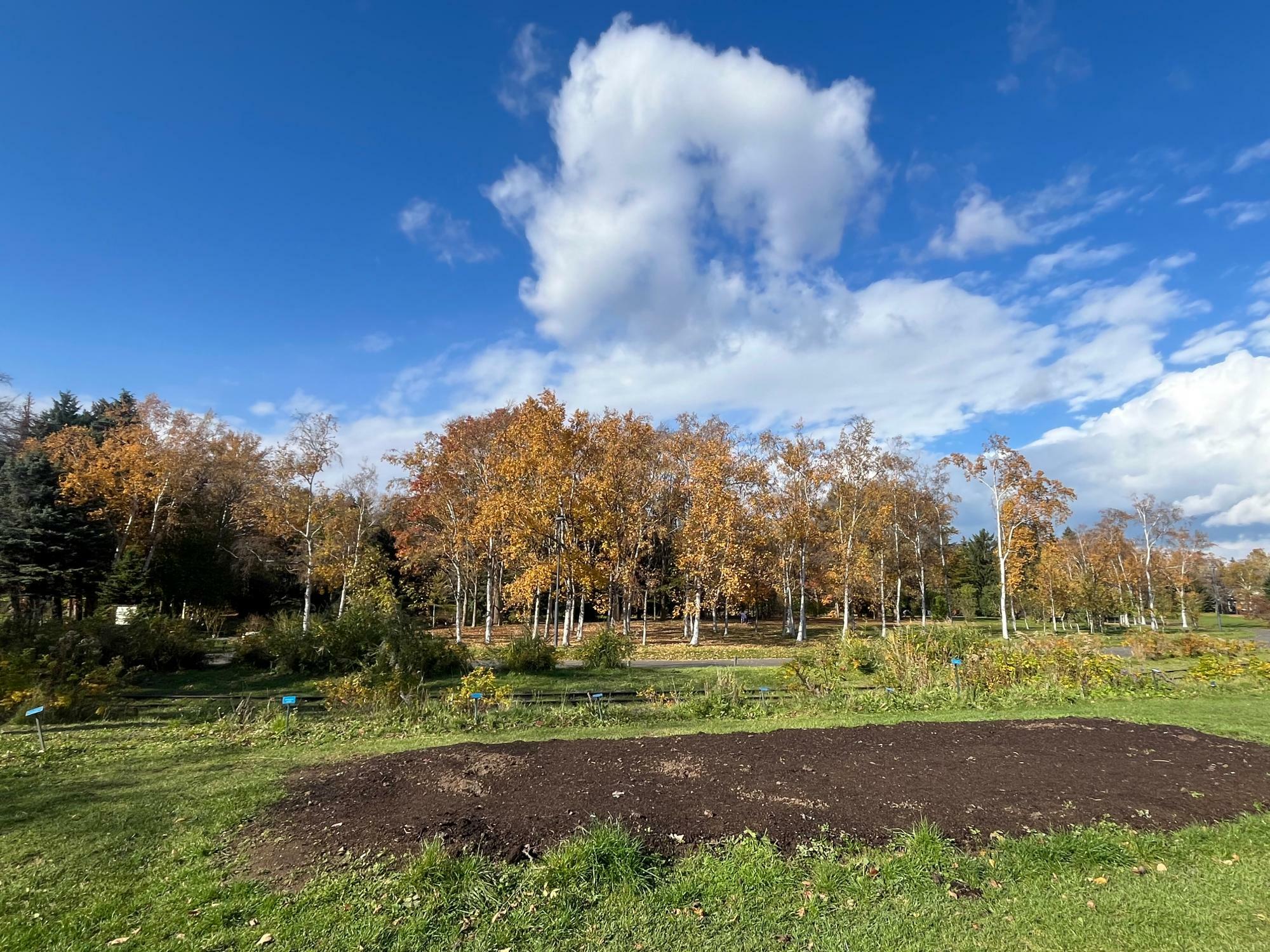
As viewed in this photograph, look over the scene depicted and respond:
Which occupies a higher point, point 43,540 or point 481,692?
point 43,540

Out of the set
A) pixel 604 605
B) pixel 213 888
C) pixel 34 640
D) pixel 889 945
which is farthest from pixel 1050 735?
pixel 604 605

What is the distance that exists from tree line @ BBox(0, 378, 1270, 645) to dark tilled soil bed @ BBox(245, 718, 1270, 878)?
565 inches

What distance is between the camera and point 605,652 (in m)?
19.4

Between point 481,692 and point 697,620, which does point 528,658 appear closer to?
point 481,692

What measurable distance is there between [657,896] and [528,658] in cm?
1474

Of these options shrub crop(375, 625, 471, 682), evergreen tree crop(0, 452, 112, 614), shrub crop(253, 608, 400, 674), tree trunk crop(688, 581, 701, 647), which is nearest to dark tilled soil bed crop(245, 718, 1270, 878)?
shrub crop(375, 625, 471, 682)

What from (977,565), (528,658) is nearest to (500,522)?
(528,658)

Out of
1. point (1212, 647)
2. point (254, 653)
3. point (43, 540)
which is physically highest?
point (43, 540)

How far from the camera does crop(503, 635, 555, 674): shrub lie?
18.2m

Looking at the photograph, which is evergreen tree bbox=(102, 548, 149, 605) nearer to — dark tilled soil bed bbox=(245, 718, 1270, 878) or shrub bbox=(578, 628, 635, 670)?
shrub bbox=(578, 628, 635, 670)

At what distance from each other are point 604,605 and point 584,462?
903 cm

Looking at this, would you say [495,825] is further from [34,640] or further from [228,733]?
[34,640]

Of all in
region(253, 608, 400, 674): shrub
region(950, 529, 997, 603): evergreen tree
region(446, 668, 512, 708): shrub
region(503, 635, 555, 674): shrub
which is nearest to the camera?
region(446, 668, 512, 708): shrub

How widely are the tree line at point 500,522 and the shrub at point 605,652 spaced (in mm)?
3310
